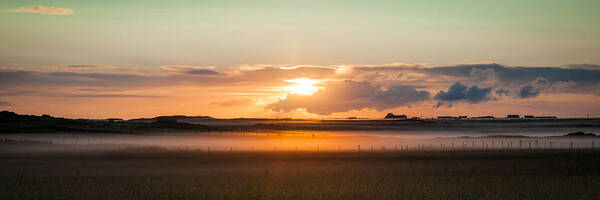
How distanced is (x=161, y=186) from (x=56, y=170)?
98.5 ft

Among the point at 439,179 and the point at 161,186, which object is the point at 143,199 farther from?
the point at 439,179

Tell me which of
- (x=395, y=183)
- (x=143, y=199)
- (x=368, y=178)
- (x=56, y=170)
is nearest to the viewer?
(x=143, y=199)

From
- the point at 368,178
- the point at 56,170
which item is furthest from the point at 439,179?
the point at 56,170

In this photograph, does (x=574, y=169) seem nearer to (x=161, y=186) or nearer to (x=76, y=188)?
(x=161, y=186)

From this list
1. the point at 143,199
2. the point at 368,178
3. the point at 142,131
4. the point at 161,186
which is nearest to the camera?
the point at 143,199

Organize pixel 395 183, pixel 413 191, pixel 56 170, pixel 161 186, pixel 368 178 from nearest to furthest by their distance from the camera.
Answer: pixel 413 191
pixel 161 186
pixel 395 183
pixel 368 178
pixel 56 170

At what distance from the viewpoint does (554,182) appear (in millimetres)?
44750

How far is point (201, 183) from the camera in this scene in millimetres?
43719

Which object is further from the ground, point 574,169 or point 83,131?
point 83,131

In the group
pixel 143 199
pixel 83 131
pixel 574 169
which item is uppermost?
pixel 83 131

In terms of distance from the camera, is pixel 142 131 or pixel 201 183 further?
pixel 142 131

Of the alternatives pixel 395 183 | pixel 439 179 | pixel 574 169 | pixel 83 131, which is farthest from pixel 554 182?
pixel 83 131

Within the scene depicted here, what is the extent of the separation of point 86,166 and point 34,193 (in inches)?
1424

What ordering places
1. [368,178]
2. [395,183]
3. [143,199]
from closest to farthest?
[143,199] → [395,183] → [368,178]
